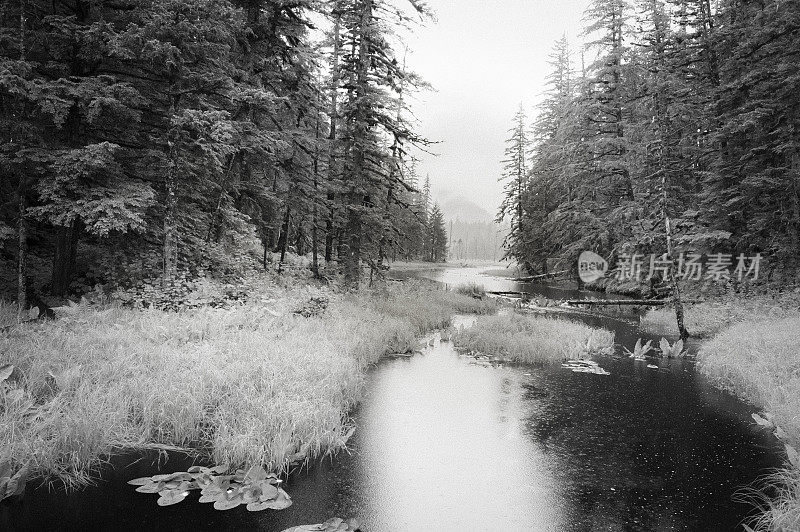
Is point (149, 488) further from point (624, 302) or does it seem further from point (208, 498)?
point (624, 302)

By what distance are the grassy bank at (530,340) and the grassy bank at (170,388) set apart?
4923 millimetres

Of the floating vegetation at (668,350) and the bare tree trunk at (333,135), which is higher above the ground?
the bare tree trunk at (333,135)

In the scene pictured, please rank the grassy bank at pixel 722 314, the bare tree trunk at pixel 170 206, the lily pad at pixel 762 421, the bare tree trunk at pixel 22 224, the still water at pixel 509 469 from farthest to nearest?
the grassy bank at pixel 722 314
the bare tree trunk at pixel 170 206
the bare tree trunk at pixel 22 224
the lily pad at pixel 762 421
the still water at pixel 509 469

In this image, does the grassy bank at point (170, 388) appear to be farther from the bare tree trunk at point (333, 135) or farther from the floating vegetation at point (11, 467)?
the bare tree trunk at point (333, 135)

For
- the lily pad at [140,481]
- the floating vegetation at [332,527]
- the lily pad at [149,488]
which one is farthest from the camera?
the lily pad at [140,481]

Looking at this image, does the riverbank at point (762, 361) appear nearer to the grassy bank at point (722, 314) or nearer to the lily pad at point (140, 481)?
the grassy bank at point (722, 314)

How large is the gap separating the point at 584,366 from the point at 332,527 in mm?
9710

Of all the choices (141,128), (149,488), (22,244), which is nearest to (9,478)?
(149,488)

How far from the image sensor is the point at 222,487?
16.4 ft

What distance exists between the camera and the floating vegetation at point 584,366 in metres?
11.5

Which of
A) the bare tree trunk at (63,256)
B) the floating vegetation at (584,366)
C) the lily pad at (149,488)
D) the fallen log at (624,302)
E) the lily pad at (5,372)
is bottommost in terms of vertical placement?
the lily pad at (149,488)

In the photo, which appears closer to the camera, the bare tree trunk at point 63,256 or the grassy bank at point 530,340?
the bare tree trunk at point 63,256

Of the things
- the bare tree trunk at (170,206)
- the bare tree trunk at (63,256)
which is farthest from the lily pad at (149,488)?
the bare tree trunk at (63,256)

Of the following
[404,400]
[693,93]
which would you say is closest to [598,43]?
[693,93]
